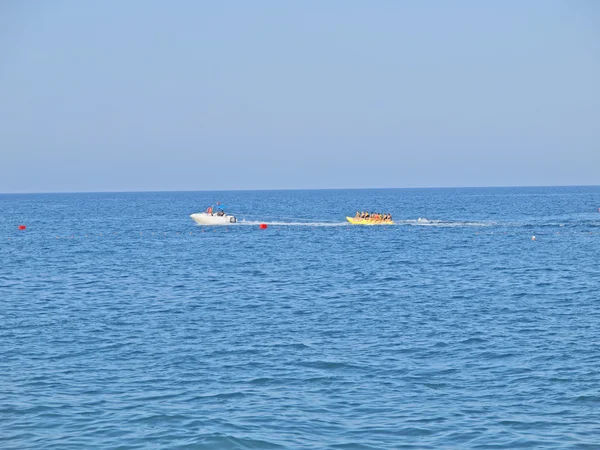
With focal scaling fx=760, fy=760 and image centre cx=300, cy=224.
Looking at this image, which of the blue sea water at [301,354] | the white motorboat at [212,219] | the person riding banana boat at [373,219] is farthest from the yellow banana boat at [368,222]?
the blue sea water at [301,354]

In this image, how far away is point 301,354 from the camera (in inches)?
1049

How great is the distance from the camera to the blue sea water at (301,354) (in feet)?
62.9

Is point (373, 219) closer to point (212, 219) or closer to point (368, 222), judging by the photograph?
point (368, 222)

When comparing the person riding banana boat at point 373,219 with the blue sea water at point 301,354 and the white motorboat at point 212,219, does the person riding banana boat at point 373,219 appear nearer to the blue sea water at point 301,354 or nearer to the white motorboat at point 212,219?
the white motorboat at point 212,219

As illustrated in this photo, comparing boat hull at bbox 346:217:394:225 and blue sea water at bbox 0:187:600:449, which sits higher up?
boat hull at bbox 346:217:394:225

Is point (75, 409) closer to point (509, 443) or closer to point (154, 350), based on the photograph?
point (154, 350)

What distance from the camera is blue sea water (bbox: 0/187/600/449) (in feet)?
62.9

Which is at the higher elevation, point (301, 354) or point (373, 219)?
point (373, 219)

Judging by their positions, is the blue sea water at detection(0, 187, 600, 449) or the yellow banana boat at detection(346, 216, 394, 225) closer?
the blue sea water at detection(0, 187, 600, 449)

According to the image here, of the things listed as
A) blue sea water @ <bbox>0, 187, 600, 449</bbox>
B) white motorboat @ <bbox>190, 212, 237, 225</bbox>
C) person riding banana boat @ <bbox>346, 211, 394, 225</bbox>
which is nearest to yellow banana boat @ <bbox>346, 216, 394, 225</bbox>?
person riding banana boat @ <bbox>346, 211, 394, 225</bbox>

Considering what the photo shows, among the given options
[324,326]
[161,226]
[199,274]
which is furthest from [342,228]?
[324,326]

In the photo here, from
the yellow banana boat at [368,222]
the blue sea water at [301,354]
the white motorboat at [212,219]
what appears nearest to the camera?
the blue sea water at [301,354]

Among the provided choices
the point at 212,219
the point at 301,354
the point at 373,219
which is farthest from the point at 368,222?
the point at 301,354

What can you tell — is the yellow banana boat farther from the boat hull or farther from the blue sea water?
the blue sea water
